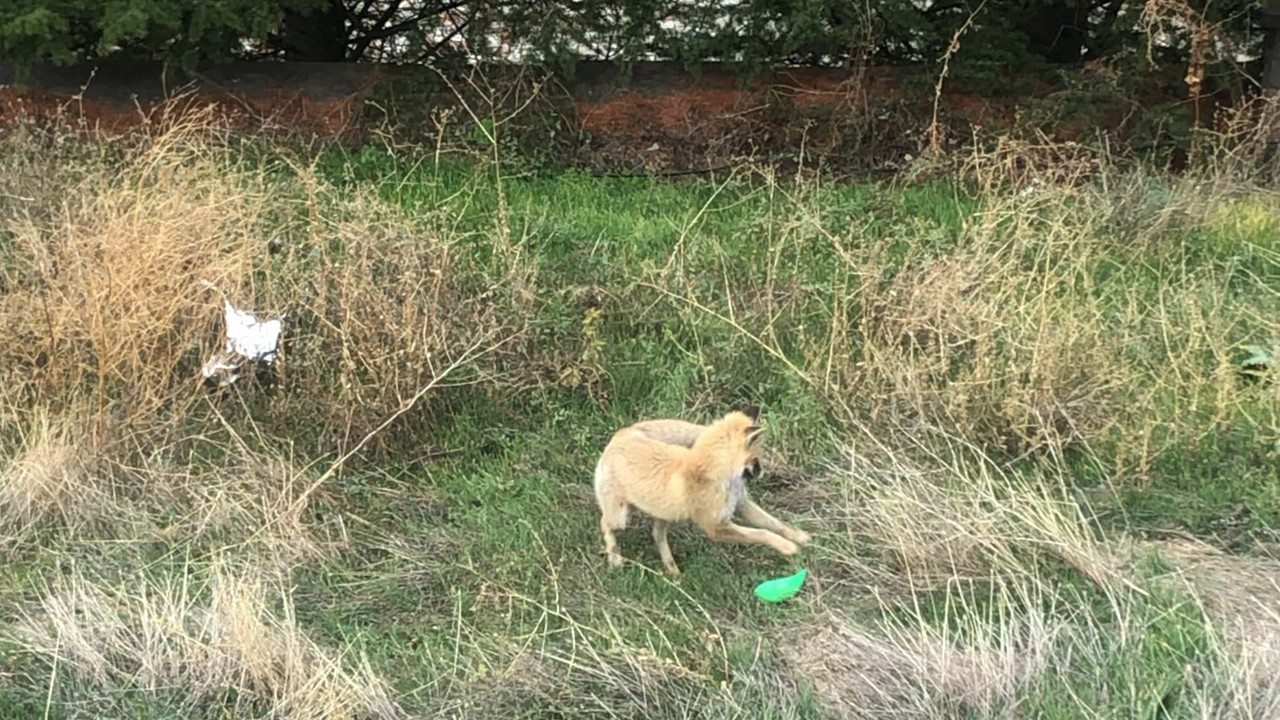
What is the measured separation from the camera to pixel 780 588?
13.4 feet

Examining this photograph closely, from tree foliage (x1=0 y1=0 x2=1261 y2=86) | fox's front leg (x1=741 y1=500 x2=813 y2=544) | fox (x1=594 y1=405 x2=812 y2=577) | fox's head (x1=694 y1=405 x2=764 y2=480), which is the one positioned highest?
tree foliage (x1=0 y1=0 x2=1261 y2=86)

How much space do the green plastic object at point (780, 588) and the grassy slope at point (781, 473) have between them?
0.05 m

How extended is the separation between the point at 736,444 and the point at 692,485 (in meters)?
0.19

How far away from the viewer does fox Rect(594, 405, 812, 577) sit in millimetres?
4035

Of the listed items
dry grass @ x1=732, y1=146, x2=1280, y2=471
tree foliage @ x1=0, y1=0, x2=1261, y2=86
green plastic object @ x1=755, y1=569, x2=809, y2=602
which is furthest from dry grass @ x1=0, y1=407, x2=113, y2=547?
tree foliage @ x1=0, y1=0, x2=1261, y2=86

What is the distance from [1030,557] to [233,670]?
96.4 inches

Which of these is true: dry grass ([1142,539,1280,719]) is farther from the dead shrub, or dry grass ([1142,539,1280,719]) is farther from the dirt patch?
the dead shrub

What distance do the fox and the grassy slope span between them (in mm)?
129

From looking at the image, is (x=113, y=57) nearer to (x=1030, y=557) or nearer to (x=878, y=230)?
(x=878, y=230)

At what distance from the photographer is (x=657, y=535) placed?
14.0ft

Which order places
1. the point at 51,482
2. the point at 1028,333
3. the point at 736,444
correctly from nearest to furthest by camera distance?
the point at 736,444 < the point at 51,482 < the point at 1028,333

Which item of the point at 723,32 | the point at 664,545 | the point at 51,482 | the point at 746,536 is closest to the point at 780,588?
the point at 746,536

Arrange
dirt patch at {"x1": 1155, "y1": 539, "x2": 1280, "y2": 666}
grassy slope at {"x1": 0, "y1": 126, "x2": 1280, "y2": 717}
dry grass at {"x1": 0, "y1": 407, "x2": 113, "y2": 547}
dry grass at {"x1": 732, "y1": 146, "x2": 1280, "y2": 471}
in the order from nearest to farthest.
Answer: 1. dirt patch at {"x1": 1155, "y1": 539, "x2": 1280, "y2": 666}
2. grassy slope at {"x1": 0, "y1": 126, "x2": 1280, "y2": 717}
3. dry grass at {"x1": 0, "y1": 407, "x2": 113, "y2": 547}
4. dry grass at {"x1": 732, "y1": 146, "x2": 1280, "y2": 471}

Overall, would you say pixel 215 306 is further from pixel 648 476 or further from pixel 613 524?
pixel 648 476
